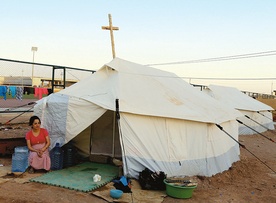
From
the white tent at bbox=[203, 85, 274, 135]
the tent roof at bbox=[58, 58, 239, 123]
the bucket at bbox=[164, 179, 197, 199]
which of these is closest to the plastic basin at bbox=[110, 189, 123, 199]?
the bucket at bbox=[164, 179, 197, 199]

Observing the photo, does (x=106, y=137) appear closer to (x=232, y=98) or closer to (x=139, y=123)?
(x=139, y=123)

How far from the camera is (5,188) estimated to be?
4.86 metres

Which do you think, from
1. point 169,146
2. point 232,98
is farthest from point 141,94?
point 232,98

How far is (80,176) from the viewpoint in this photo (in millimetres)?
5793

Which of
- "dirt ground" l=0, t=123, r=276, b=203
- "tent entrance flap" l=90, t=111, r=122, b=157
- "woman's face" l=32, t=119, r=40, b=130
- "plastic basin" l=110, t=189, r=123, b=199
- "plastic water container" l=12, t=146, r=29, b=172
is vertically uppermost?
"woman's face" l=32, t=119, r=40, b=130

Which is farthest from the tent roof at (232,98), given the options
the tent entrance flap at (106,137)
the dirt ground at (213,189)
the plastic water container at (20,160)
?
the plastic water container at (20,160)

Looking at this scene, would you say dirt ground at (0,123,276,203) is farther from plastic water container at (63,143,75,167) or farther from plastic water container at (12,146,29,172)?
plastic water container at (63,143,75,167)

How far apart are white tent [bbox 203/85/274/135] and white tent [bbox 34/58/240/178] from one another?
A: 8.19 meters

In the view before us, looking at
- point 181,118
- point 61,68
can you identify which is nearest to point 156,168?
point 181,118

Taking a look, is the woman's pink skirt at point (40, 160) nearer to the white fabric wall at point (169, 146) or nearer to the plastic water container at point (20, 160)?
the plastic water container at point (20, 160)

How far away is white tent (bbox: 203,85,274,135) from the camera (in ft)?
50.3

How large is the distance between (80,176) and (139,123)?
5.14ft

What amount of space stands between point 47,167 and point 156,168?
7.30 ft

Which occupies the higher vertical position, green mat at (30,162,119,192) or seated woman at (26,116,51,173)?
seated woman at (26,116,51,173)
